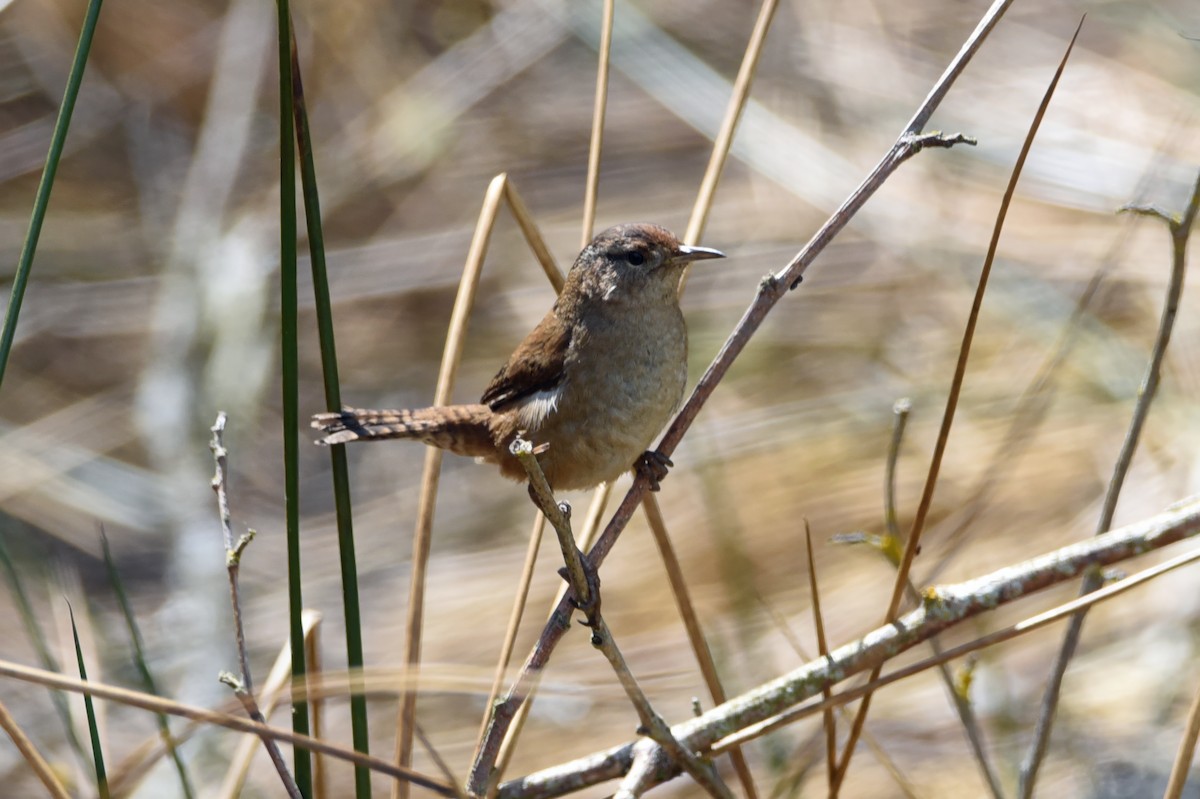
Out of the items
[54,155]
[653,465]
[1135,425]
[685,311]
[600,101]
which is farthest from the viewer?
[685,311]

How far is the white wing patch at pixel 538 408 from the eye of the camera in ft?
8.60

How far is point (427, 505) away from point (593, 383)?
60 cm

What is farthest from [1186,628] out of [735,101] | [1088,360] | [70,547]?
[70,547]

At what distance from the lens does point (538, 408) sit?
2.64 meters

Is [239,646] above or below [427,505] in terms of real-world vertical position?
below

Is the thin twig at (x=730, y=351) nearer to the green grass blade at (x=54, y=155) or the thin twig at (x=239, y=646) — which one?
the thin twig at (x=239, y=646)

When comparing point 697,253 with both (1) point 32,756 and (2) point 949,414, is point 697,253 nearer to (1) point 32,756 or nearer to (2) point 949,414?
(2) point 949,414

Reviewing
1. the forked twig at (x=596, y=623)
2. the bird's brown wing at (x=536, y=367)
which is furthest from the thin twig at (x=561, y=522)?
the bird's brown wing at (x=536, y=367)

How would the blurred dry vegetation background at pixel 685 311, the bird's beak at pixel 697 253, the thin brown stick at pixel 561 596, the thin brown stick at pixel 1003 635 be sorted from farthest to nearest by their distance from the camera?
the blurred dry vegetation background at pixel 685 311, the bird's beak at pixel 697 253, the thin brown stick at pixel 561 596, the thin brown stick at pixel 1003 635

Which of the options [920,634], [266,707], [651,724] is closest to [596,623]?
[651,724]

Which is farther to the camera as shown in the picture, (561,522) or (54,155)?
(54,155)

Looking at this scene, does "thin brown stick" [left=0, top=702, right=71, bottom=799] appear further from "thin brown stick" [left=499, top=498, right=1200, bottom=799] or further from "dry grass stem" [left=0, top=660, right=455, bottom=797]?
"thin brown stick" [left=499, top=498, right=1200, bottom=799]

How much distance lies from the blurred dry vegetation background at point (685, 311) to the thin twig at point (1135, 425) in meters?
1.07

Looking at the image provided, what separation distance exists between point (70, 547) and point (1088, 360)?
4106 mm
